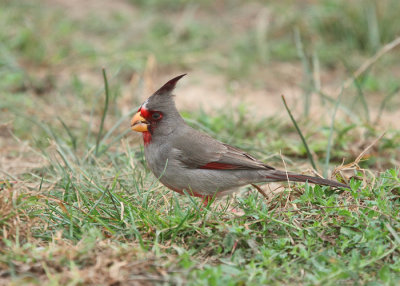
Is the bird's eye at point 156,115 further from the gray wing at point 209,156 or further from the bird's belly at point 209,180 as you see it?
the bird's belly at point 209,180

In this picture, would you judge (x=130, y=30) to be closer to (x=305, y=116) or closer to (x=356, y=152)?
(x=305, y=116)

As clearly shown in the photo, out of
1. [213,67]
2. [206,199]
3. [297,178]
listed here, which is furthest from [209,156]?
[213,67]

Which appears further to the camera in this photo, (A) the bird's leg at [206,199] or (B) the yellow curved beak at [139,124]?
(B) the yellow curved beak at [139,124]

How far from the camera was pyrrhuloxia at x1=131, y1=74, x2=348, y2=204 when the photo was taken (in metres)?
3.96

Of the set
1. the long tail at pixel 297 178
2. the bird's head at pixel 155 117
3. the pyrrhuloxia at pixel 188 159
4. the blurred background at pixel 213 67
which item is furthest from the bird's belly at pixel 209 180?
the blurred background at pixel 213 67

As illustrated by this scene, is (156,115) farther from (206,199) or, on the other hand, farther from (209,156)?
(206,199)

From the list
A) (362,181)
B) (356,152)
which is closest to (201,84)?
(356,152)

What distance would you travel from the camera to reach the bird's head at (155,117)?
4211 mm

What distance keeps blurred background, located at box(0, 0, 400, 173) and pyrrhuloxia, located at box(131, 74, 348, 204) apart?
1.16 m

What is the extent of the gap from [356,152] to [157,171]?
2097 millimetres

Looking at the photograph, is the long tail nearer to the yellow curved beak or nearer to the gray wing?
the gray wing

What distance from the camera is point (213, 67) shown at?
7.84m

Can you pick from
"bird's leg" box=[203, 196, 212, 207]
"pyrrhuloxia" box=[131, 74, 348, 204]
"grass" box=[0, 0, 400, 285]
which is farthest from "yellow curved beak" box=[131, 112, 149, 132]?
"bird's leg" box=[203, 196, 212, 207]

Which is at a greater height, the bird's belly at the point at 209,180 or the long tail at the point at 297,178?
the long tail at the point at 297,178
